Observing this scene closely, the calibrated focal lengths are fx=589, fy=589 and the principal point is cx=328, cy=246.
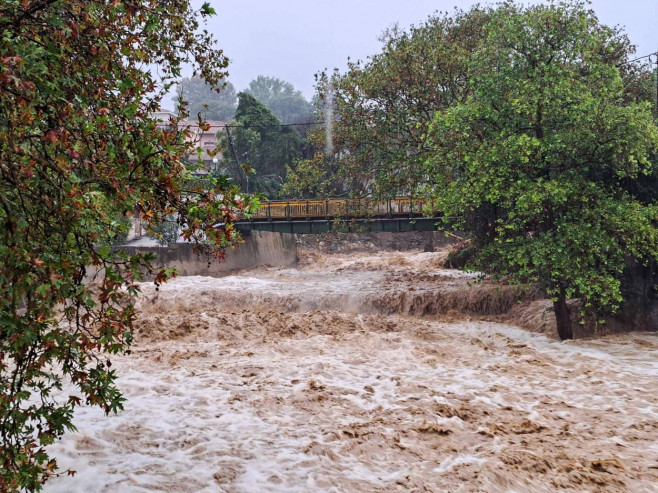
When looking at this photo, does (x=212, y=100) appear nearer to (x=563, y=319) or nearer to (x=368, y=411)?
(x=563, y=319)

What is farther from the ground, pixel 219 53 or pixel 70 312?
pixel 219 53

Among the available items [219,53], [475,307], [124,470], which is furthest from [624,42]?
[124,470]

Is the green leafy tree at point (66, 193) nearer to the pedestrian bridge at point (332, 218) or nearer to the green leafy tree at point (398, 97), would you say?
the green leafy tree at point (398, 97)

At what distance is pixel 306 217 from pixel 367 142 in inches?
354

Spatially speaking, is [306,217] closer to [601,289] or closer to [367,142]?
[367,142]

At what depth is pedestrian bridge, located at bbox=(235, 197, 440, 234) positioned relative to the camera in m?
27.8

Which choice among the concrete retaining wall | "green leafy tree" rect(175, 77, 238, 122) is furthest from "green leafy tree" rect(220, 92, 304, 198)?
"green leafy tree" rect(175, 77, 238, 122)

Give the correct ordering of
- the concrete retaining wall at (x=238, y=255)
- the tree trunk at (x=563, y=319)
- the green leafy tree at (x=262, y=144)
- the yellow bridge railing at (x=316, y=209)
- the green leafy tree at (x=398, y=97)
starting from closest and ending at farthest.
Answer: the tree trunk at (x=563, y=319)
the green leafy tree at (x=398, y=97)
the yellow bridge railing at (x=316, y=209)
the concrete retaining wall at (x=238, y=255)
the green leafy tree at (x=262, y=144)

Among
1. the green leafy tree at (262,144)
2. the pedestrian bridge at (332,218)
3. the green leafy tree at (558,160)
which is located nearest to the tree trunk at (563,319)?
the green leafy tree at (558,160)

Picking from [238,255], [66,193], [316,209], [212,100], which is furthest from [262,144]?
[212,100]

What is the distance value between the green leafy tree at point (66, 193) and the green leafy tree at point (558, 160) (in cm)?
1030

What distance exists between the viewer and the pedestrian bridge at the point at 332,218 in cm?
2778

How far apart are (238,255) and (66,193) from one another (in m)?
29.4

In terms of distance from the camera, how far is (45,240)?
165 inches
